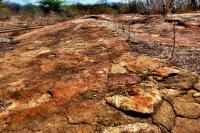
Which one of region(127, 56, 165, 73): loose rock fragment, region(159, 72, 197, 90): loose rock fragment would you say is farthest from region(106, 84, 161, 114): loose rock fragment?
region(127, 56, 165, 73): loose rock fragment

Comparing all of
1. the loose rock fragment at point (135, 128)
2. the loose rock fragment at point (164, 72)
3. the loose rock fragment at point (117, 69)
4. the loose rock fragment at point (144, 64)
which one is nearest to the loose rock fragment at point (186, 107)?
the loose rock fragment at point (135, 128)

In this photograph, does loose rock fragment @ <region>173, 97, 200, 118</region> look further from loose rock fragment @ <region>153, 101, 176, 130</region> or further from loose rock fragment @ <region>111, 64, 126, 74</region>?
loose rock fragment @ <region>111, 64, 126, 74</region>

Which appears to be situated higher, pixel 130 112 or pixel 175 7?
pixel 175 7

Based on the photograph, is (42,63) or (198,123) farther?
(42,63)

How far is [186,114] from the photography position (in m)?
2.37

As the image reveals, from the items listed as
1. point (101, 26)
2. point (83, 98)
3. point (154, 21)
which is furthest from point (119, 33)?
point (83, 98)

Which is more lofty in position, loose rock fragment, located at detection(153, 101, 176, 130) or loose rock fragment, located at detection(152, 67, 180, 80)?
loose rock fragment, located at detection(152, 67, 180, 80)

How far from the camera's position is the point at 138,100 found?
2.54 metres

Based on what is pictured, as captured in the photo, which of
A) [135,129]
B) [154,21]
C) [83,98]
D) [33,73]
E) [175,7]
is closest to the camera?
[135,129]

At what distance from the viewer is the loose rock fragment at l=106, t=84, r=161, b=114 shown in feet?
8.00

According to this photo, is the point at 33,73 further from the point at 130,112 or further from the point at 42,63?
the point at 130,112

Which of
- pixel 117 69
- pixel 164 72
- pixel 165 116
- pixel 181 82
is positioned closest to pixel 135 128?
pixel 165 116

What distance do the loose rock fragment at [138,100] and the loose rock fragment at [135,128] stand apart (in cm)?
15

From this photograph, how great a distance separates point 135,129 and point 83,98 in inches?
22.8
